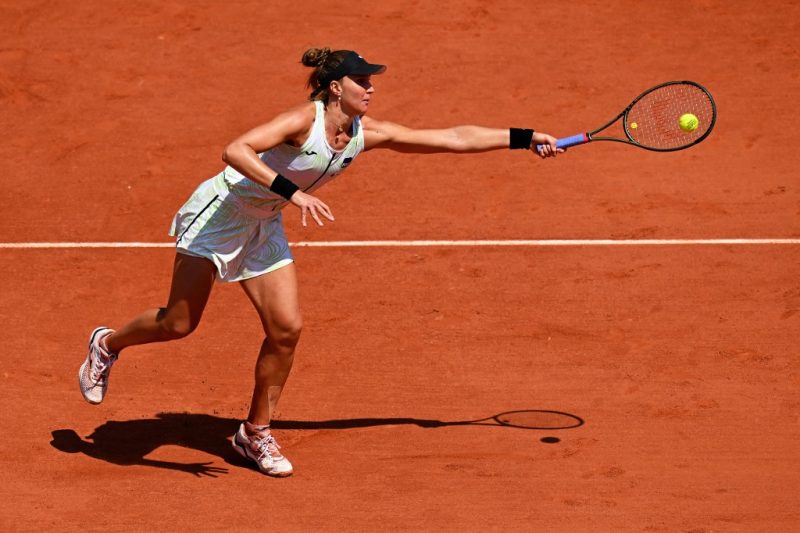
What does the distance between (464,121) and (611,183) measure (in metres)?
1.50

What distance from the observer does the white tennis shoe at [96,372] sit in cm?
749

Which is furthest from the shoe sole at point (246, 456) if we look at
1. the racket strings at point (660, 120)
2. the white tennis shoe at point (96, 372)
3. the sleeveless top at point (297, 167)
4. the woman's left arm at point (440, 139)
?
the racket strings at point (660, 120)

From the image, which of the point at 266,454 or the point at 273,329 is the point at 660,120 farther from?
the point at 266,454

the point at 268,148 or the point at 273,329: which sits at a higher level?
the point at 268,148

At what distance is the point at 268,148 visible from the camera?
21.5 feet

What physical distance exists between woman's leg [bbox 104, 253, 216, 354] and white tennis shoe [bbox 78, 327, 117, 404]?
36cm

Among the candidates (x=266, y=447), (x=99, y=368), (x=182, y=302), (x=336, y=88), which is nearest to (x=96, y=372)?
(x=99, y=368)

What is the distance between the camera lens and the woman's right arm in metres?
6.29

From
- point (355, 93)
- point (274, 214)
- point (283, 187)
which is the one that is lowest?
point (274, 214)

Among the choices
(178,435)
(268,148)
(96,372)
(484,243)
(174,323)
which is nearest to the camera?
(268,148)

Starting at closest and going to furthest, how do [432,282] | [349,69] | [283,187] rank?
[283,187]
[349,69]
[432,282]

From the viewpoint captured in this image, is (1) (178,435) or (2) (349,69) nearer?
(2) (349,69)

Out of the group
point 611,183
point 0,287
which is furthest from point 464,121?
point 0,287

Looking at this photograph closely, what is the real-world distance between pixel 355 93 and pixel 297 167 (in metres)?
0.49
